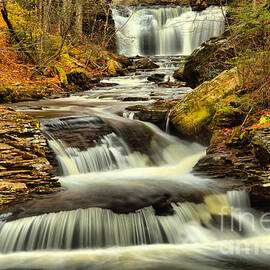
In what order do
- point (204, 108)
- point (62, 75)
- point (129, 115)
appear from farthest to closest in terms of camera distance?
point (62, 75) < point (129, 115) < point (204, 108)

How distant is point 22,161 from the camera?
554 centimetres

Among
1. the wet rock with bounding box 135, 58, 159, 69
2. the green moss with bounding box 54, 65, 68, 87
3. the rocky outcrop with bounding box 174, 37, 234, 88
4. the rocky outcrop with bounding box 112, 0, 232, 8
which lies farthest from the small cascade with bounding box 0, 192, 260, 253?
the rocky outcrop with bounding box 112, 0, 232, 8

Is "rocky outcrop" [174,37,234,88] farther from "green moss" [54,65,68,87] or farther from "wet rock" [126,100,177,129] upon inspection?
"green moss" [54,65,68,87]

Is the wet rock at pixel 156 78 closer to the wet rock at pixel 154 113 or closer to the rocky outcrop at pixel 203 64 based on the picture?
the rocky outcrop at pixel 203 64

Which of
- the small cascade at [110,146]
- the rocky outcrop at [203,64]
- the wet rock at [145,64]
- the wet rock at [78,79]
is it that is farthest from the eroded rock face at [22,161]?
the wet rock at [145,64]

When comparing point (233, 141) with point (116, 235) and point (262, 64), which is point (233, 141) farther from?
point (116, 235)

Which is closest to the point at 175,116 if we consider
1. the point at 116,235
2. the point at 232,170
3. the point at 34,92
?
the point at 232,170

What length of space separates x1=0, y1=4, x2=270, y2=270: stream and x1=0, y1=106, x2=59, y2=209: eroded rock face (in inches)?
10.9

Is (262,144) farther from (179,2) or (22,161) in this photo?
(179,2)

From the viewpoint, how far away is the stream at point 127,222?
4.20 m

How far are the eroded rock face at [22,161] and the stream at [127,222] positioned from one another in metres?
0.28

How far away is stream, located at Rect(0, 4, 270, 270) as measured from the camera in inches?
165

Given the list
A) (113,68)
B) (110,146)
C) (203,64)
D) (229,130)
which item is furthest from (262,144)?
(113,68)

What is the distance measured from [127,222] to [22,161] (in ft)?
7.23
